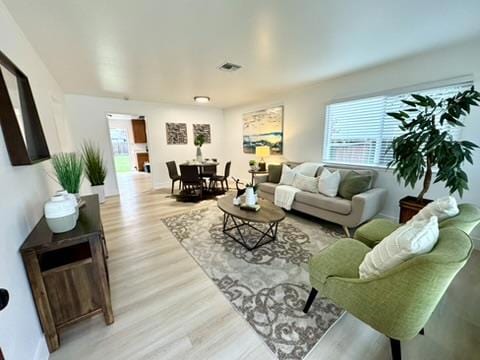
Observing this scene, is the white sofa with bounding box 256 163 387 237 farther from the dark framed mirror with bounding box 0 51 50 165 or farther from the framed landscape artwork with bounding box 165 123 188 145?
the framed landscape artwork with bounding box 165 123 188 145

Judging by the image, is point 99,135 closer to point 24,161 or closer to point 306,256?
point 24,161

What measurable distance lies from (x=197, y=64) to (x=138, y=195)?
3.67 m

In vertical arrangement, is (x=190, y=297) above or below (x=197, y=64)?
below

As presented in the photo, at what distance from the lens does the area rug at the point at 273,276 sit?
144cm

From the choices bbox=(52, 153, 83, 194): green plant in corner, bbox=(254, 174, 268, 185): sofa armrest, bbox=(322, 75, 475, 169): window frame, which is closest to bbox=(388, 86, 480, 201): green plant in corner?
bbox=(322, 75, 475, 169): window frame

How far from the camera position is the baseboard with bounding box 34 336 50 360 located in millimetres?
1185

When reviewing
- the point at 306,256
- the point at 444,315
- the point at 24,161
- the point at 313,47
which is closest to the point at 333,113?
the point at 313,47

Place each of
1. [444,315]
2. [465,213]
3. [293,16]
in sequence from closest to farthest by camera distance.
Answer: [465,213] → [444,315] → [293,16]

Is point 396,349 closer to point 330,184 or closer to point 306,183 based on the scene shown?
point 330,184

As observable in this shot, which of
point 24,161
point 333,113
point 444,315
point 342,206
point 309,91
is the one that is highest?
point 309,91

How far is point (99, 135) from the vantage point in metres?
4.79

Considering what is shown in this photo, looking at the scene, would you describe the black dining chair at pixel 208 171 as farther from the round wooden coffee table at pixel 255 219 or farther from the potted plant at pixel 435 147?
the potted plant at pixel 435 147

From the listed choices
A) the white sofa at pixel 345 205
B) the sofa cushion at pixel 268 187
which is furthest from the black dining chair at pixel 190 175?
the white sofa at pixel 345 205

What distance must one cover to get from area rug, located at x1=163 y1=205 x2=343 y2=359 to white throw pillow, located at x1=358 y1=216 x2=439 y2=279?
0.65 meters
